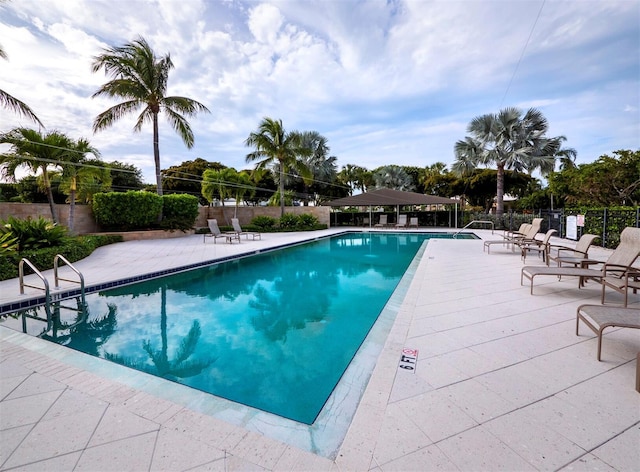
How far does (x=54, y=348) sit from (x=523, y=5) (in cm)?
1121

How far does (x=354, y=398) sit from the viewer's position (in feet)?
7.41

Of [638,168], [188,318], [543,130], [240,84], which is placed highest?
[240,84]

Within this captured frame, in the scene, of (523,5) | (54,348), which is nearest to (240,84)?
(523,5)

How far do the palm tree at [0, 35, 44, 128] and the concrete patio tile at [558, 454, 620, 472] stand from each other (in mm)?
11774

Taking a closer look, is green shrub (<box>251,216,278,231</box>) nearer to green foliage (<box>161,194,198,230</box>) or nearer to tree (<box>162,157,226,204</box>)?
green foliage (<box>161,194,198,230</box>)

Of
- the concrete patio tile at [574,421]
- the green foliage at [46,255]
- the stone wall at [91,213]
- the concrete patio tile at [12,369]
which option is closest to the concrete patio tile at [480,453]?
the concrete patio tile at [574,421]

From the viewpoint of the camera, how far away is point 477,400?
6.68 ft

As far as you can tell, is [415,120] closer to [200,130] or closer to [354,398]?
[200,130]

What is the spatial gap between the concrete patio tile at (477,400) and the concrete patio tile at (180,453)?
4.85 feet

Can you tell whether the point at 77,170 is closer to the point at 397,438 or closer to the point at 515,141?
the point at 397,438

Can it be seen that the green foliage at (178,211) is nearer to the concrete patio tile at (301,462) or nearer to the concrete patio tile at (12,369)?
the concrete patio tile at (12,369)

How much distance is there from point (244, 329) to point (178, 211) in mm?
12098

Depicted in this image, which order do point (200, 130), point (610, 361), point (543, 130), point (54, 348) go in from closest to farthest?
point (610, 361)
point (54, 348)
point (200, 130)
point (543, 130)

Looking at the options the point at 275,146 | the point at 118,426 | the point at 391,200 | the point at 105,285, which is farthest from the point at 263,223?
the point at 118,426
